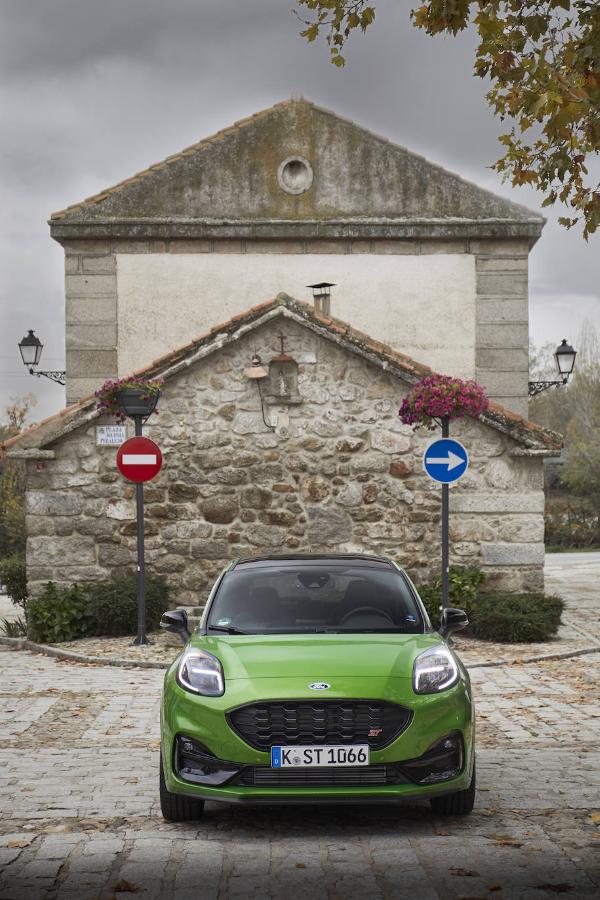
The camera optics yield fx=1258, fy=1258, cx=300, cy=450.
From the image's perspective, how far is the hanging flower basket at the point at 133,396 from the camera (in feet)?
51.9

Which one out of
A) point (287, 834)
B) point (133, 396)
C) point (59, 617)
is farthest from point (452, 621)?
point (59, 617)

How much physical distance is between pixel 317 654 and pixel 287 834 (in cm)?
95

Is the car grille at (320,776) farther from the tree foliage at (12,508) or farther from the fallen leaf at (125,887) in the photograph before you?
the tree foliage at (12,508)

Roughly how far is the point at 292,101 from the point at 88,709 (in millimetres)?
15785

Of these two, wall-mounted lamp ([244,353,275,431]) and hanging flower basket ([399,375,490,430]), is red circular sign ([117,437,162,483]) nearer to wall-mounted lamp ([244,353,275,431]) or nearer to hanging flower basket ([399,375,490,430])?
wall-mounted lamp ([244,353,275,431])

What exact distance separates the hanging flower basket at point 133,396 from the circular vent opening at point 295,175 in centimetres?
882

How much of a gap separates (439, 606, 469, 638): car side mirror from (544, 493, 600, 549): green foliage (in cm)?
3516

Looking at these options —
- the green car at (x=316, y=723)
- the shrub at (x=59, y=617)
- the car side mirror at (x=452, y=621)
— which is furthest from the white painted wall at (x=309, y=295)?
the green car at (x=316, y=723)

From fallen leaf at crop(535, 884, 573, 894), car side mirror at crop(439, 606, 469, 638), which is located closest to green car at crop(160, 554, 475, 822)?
car side mirror at crop(439, 606, 469, 638)

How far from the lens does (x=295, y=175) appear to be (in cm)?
2394

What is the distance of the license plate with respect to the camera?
20.9ft

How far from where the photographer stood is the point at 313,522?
16.8 metres

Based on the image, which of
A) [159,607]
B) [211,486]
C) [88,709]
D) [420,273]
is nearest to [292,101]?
[420,273]

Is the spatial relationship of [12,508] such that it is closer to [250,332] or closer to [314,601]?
[250,332]
